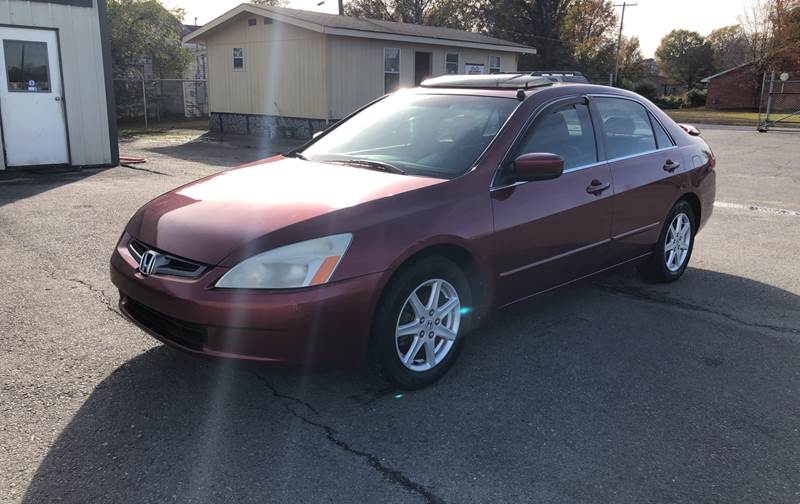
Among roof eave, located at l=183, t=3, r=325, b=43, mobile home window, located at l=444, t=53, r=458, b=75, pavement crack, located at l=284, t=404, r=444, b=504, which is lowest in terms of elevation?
pavement crack, located at l=284, t=404, r=444, b=504

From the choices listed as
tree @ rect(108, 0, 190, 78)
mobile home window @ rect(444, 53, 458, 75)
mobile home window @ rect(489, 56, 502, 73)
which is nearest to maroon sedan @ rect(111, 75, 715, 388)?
mobile home window @ rect(444, 53, 458, 75)

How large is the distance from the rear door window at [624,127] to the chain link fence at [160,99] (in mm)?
22341

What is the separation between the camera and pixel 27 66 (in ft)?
35.2

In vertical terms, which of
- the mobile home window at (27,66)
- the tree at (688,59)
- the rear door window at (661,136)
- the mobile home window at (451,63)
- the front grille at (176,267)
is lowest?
the front grille at (176,267)

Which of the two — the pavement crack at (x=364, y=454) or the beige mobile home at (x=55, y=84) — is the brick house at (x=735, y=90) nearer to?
the beige mobile home at (x=55, y=84)

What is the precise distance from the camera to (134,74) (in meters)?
27.4

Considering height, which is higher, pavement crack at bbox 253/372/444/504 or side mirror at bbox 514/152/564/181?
side mirror at bbox 514/152/564/181

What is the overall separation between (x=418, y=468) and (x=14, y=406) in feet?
6.80

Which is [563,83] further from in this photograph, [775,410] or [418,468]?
[418,468]

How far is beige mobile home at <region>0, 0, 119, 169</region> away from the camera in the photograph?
10.6 metres

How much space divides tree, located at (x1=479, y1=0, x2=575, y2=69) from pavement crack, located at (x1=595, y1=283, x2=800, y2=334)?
4396 cm

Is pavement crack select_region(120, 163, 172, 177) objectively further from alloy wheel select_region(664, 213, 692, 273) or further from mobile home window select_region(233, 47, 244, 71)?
mobile home window select_region(233, 47, 244, 71)

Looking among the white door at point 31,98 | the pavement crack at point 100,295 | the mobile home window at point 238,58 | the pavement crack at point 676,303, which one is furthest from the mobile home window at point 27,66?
the mobile home window at point 238,58

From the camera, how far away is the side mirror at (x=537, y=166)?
3633mm
